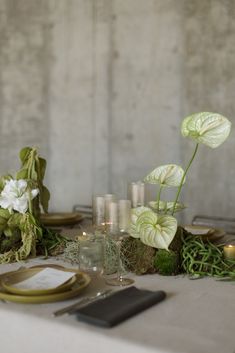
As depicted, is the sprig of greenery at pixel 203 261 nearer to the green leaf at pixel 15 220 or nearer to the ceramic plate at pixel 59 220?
the green leaf at pixel 15 220

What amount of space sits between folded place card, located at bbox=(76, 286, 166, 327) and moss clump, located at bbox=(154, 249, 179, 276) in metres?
0.25

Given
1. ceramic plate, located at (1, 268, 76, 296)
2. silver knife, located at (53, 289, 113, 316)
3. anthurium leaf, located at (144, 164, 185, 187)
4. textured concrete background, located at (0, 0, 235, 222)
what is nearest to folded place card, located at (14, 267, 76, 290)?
ceramic plate, located at (1, 268, 76, 296)

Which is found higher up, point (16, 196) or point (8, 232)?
point (16, 196)

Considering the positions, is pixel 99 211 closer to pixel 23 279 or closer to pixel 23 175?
pixel 23 175

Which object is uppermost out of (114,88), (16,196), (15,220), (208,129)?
(114,88)

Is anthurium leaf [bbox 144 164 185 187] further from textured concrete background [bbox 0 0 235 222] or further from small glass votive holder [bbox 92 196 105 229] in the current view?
textured concrete background [bbox 0 0 235 222]

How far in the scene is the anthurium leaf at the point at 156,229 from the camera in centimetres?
174

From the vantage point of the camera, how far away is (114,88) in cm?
434

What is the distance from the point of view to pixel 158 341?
1.24 m

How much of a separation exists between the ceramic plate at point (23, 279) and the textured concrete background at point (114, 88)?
2.47 metres

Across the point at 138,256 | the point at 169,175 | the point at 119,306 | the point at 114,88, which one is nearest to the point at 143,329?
the point at 119,306

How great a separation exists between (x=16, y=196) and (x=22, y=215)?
0.29ft

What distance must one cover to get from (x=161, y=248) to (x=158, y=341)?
55 centimetres

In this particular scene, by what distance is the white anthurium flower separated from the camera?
2062 mm
